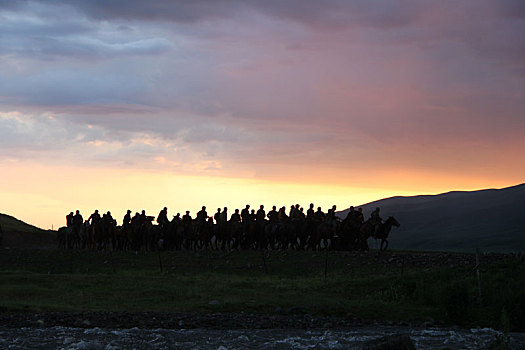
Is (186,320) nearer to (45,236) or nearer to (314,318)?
(314,318)

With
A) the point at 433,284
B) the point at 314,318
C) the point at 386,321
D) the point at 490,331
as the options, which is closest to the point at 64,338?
the point at 314,318

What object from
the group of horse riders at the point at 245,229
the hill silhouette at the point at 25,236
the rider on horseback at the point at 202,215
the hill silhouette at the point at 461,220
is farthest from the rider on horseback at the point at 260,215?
the hill silhouette at the point at 461,220

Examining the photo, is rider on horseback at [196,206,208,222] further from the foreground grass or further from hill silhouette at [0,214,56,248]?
hill silhouette at [0,214,56,248]

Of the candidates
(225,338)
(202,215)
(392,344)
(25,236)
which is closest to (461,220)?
(25,236)

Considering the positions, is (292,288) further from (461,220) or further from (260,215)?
(461,220)

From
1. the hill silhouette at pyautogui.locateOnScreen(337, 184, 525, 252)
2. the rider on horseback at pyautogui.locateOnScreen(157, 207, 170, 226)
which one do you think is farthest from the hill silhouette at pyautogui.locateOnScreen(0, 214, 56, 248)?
the hill silhouette at pyautogui.locateOnScreen(337, 184, 525, 252)

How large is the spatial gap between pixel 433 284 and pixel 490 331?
579 centimetres

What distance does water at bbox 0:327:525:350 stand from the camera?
2038 centimetres

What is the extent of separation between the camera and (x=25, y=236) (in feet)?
220

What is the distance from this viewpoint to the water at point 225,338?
66.8 ft

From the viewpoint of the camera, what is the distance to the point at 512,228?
118062 mm

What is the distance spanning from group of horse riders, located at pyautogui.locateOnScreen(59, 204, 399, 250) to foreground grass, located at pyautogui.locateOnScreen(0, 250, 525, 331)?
335cm

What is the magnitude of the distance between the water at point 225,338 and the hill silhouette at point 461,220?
64913 mm

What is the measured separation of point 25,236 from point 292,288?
41.3 meters
